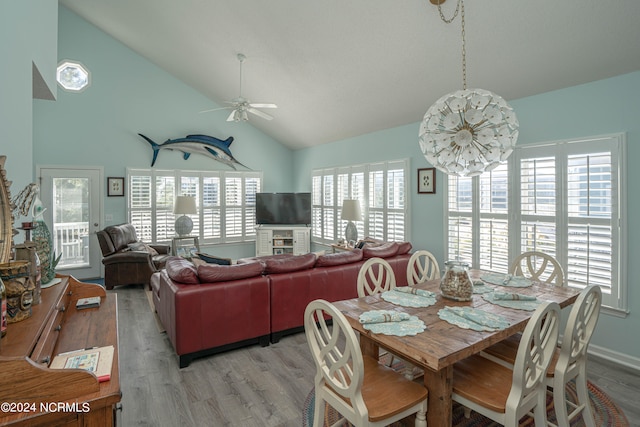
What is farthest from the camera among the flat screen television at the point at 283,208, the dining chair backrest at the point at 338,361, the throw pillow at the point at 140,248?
the flat screen television at the point at 283,208

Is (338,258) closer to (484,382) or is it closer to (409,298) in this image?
(409,298)

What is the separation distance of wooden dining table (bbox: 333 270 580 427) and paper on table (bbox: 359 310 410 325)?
0.05m

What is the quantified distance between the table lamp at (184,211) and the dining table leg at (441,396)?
5.67 m

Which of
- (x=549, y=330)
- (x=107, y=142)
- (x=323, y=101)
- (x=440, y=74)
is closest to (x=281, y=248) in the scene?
(x=323, y=101)

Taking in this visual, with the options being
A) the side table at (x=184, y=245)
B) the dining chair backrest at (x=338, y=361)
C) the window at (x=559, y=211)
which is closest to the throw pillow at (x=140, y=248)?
the side table at (x=184, y=245)

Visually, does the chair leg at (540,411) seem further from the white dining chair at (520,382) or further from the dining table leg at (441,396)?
the dining table leg at (441,396)

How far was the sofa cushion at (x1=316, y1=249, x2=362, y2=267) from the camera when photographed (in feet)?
12.2

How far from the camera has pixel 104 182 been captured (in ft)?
20.6

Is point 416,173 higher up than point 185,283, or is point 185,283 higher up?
point 416,173

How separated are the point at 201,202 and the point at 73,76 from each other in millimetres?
3183

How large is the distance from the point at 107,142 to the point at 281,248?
4.00 m

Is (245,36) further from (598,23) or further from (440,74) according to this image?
(598,23)

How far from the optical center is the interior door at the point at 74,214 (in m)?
5.87

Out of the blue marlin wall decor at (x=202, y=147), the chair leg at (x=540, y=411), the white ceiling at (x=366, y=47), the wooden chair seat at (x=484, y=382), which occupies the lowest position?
the chair leg at (x=540, y=411)
